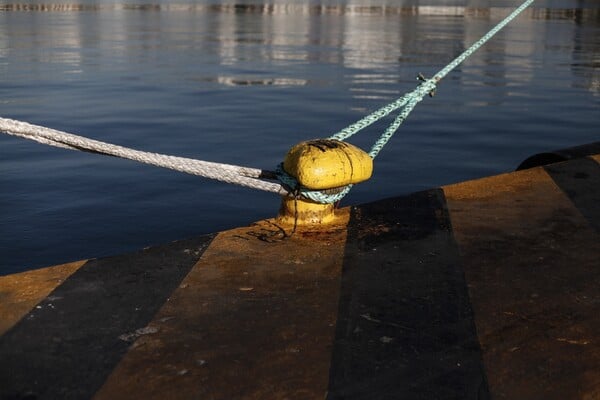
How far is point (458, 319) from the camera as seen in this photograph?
334cm

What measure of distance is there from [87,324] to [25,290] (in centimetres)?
53

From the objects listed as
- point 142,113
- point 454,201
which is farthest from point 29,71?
point 454,201

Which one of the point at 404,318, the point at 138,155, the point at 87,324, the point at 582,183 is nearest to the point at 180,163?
the point at 138,155

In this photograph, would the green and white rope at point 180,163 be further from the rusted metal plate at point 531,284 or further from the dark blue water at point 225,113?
the dark blue water at point 225,113

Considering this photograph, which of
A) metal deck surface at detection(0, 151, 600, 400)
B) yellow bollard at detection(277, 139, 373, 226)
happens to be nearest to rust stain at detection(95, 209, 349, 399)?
metal deck surface at detection(0, 151, 600, 400)

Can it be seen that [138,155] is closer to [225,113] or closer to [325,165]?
[325,165]

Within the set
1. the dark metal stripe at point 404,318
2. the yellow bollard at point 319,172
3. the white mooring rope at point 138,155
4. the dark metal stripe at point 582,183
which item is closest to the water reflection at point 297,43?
the dark metal stripe at point 582,183

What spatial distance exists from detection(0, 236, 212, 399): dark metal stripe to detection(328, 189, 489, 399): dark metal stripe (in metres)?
0.88

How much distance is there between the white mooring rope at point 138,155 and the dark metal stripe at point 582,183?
1944mm

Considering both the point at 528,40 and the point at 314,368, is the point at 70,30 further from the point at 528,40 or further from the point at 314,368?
the point at 314,368

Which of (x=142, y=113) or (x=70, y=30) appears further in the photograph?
(x=70, y=30)

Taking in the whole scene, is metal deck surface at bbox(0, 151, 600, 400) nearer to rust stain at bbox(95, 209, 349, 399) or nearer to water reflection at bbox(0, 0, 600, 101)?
rust stain at bbox(95, 209, 349, 399)

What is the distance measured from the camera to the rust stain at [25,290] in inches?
132

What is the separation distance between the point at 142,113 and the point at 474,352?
33.4 feet
